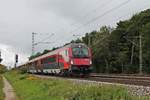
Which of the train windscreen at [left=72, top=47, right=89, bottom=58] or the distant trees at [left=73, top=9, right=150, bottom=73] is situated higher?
the distant trees at [left=73, top=9, right=150, bottom=73]

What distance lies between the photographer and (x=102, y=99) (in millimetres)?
13859

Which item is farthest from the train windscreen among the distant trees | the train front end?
the distant trees

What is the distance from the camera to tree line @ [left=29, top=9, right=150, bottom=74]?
76.9m

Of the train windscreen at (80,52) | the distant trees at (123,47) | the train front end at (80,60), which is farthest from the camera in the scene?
the distant trees at (123,47)

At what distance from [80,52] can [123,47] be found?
50806 mm

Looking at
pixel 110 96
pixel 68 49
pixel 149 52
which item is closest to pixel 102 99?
pixel 110 96

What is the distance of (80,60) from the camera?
35.9m

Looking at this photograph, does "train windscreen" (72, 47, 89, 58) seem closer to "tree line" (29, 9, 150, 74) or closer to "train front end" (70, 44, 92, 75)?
"train front end" (70, 44, 92, 75)

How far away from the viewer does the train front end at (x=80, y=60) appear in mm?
35406

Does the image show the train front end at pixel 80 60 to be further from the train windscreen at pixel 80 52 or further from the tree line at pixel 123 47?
the tree line at pixel 123 47

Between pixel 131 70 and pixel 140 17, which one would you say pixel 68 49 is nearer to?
pixel 131 70

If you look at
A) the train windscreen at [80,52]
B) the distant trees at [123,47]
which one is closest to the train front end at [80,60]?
the train windscreen at [80,52]

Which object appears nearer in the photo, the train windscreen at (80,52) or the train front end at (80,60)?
the train front end at (80,60)

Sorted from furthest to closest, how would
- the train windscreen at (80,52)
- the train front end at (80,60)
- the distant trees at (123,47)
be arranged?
1. the distant trees at (123,47)
2. the train windscreen at (80,52)
3. the train front end at (80,60)
